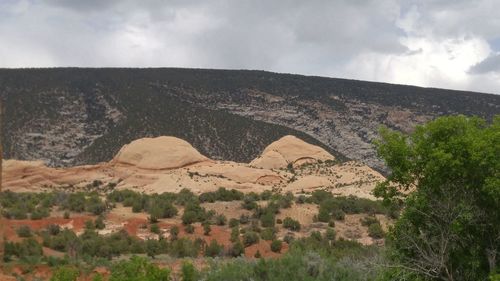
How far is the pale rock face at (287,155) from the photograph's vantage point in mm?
52644

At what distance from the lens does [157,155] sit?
5034cm

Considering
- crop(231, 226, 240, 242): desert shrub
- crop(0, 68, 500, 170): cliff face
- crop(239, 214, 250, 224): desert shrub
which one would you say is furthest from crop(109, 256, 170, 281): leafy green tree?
crop(0, 68, 500, 170): cliff face

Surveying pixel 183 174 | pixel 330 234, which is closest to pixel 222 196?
pixel 183 174

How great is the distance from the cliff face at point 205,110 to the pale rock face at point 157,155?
26.9ft

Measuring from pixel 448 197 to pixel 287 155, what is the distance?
4426 cm

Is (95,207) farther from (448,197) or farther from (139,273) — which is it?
(448,197)

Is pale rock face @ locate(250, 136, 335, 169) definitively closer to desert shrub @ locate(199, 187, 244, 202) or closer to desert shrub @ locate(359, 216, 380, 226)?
desert shrub @ locate(199, 187, 244, 202)

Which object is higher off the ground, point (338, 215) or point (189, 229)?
point (338, 215)

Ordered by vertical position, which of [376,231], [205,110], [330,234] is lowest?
[330,234]

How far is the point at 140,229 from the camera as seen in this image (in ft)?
101

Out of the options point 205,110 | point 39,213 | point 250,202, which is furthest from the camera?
point 205,110

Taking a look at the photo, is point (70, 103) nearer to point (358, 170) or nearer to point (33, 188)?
point (33, 188)

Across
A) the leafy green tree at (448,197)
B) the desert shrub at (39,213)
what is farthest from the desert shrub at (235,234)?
the leafy green tree at (448,197)

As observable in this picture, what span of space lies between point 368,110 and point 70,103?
32.4 m
